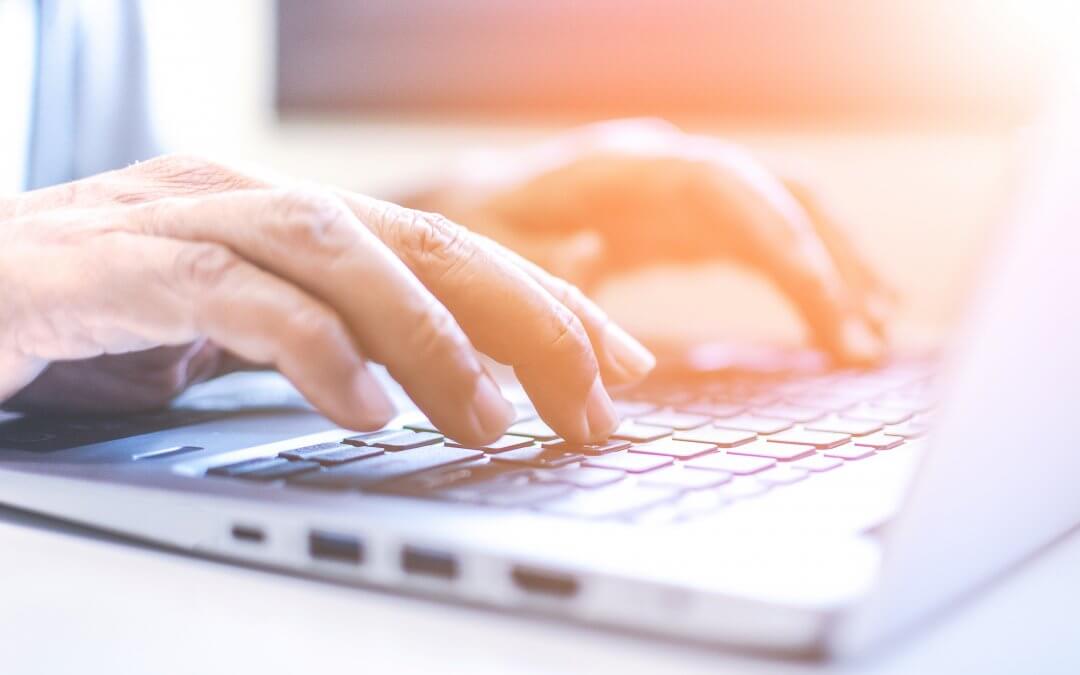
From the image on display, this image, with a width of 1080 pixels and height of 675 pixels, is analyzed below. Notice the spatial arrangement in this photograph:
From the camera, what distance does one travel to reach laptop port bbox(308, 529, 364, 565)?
32 centimetres

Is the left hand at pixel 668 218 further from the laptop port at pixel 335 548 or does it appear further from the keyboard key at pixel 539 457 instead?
the laptop port at pixel 335 548

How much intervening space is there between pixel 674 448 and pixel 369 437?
138mm

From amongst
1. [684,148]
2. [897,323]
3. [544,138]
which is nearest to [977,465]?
[684,148]

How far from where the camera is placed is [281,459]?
42 centimetres

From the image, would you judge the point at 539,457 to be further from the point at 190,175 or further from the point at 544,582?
the point at 190,175

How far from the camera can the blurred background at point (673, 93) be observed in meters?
1.31

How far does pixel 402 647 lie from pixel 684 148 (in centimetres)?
90

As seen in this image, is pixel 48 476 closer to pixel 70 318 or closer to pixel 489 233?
pixel 70 318

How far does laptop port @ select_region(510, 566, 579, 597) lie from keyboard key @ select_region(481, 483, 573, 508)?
0.05 meters

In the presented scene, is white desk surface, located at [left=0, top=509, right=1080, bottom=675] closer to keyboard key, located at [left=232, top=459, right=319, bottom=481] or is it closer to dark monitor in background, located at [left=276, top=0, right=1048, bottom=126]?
keyboard key, located at [left=232, top=459, right=319, bottom=481]

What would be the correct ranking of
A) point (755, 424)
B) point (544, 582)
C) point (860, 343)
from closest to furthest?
point (544, 582) → point (755, 424) → point (860, 343)

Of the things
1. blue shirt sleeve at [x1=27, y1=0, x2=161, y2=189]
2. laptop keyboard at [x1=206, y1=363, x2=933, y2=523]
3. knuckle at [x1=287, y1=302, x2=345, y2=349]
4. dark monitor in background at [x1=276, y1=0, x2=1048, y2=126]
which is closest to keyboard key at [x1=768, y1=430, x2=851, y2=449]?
laptop keyboard at [x1=206, y1=363, x2=933, y2=523]

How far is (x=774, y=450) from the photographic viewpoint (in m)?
0.45

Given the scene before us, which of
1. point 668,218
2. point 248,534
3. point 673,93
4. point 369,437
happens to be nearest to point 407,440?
point 369,437
